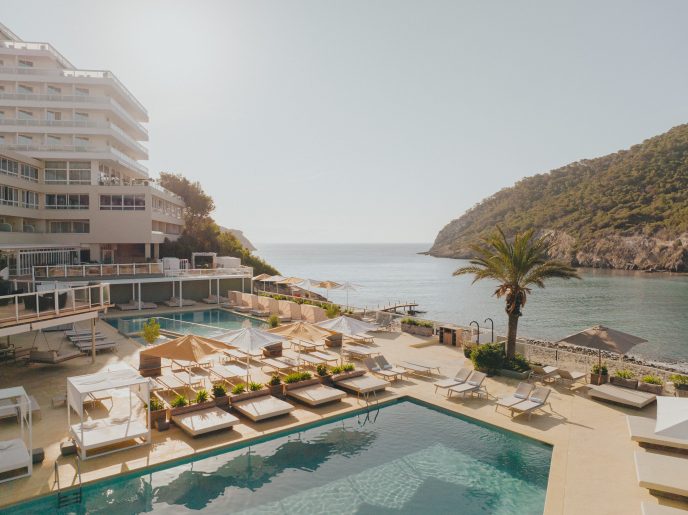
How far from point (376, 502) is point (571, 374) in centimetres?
1017

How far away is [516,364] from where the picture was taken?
1797 cm

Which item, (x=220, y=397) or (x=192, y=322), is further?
(x=192, y=322)

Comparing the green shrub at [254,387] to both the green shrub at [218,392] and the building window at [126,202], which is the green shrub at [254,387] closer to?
the green shrub at [218,392]

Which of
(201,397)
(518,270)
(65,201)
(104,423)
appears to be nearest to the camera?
(104,423)

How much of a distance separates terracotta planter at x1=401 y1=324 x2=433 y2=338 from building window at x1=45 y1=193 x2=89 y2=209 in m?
31.0

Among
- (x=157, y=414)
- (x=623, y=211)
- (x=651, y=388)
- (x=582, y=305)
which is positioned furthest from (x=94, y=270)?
(x=623, y=211)

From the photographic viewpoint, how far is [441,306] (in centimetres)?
6425

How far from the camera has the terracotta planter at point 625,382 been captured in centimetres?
1537

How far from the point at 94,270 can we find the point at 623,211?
103m

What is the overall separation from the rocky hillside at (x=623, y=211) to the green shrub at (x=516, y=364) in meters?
77.3

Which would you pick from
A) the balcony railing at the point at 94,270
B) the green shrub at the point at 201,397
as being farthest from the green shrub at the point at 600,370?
the balcony railing at the point at 94,270

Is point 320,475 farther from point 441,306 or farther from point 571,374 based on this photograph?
point 441,306

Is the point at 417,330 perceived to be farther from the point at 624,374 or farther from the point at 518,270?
the point at 624,374

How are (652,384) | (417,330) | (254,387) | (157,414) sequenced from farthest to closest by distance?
(417,330) < (652,384) < (254,387) < (157,414)
